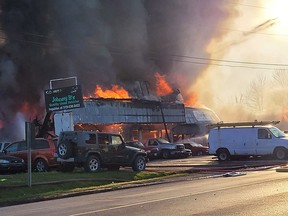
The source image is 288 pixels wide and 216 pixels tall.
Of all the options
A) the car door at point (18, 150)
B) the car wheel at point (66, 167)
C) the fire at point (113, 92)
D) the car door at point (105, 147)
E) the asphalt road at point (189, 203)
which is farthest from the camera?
the fire at point (113, 92)

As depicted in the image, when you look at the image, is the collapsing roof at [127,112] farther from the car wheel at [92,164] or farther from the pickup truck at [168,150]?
the car wheel at [92,164]

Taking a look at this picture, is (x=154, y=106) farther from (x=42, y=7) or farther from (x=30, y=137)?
(x=30, y=137)

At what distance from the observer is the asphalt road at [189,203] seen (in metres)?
8.72

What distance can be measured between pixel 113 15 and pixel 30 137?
39779mm

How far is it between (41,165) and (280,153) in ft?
38.9

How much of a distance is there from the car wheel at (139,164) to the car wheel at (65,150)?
285 centimetres

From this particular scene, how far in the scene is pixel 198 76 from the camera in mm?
57875

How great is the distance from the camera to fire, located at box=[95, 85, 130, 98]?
46625mm

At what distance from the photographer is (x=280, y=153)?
78.8 feet

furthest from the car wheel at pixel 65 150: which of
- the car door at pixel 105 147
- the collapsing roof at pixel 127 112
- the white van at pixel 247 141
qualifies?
the collapsing roof at pixel 127 112

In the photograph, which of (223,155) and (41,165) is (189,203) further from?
(223,155)

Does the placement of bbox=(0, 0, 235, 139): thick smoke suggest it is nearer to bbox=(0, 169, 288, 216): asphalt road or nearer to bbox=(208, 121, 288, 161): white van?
bbox=(208, 121, 288, 161): white van

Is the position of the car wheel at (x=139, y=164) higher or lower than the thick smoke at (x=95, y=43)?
lower

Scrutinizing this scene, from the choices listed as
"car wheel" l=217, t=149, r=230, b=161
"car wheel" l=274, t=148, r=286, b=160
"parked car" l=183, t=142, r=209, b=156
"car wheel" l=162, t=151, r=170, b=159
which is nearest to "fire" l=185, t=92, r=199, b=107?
"parked car" l=183, t=142, r=209, b=156
